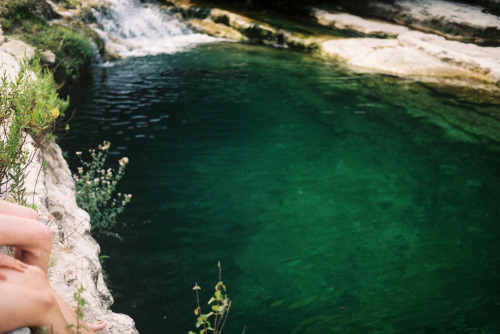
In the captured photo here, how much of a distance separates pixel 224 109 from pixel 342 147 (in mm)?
3429

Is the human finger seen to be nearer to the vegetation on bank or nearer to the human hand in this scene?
the human hand

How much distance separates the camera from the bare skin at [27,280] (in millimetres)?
2188

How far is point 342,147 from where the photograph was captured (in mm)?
8969

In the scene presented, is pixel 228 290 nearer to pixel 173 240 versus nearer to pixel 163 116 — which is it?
pixel 173 240

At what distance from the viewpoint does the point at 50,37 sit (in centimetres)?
1191

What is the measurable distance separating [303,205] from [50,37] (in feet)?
30.1

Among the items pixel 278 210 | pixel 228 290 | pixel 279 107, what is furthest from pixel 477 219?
pixel 279 107

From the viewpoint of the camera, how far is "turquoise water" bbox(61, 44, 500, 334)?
476 cm

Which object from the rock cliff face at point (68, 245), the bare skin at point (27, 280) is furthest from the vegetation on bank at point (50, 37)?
the bare skin at point (27, 280)

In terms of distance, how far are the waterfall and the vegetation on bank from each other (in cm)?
316

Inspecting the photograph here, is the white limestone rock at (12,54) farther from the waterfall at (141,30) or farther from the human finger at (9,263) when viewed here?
the waterfall at (141,30)

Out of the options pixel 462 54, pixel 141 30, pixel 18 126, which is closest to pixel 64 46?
pixel 141 30

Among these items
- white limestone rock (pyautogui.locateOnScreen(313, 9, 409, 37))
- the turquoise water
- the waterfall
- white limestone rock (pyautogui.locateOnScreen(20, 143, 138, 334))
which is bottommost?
the turquoise water

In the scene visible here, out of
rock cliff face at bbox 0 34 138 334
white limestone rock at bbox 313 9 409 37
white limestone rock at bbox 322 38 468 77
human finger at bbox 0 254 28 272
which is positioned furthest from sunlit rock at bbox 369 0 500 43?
human finger at bbox 0 254 28 272
